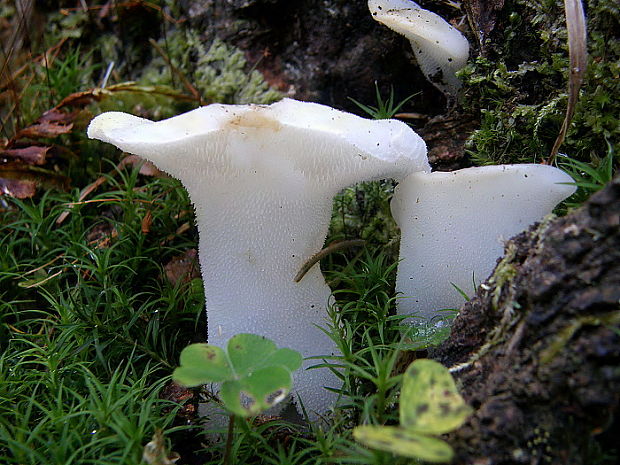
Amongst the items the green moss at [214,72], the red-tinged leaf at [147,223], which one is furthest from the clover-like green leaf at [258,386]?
the green moss at [214,72]

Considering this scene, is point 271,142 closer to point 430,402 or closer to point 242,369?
point 242,369

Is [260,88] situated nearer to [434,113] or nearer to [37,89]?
[434,113]

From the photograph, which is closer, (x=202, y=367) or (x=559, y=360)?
(x=559, y=360)

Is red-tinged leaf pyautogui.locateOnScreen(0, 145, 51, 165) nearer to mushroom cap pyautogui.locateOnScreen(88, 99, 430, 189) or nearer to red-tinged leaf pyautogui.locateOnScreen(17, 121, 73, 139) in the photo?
red-tinged leaf pyautogui.locateOnScreen(17, 121, 73, 139)

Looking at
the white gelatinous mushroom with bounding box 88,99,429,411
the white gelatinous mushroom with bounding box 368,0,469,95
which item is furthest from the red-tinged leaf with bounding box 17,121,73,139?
the white gelatinous mushroom with bounding box 368,0,469,95

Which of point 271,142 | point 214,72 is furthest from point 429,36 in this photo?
point 214,72

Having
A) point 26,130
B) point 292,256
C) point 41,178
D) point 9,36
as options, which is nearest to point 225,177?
point 292,256

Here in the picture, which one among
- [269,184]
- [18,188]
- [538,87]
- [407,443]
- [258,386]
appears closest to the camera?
[407,443]
